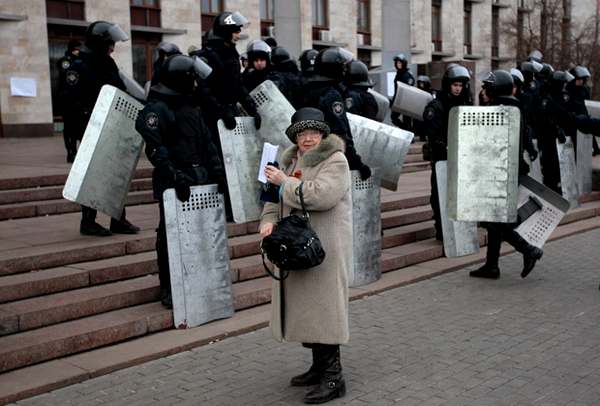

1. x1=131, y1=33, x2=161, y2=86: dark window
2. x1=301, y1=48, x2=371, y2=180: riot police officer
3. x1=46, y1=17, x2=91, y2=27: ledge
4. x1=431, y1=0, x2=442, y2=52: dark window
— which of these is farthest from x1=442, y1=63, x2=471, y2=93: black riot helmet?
x1=431, y1=0, x2=442, y2=52: dark window

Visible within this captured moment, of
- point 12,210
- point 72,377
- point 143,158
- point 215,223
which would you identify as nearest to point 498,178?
point 215,223

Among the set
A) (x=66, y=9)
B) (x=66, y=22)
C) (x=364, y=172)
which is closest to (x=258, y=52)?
(x=364, y=172)

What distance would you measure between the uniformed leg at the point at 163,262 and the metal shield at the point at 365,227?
6.52 ft

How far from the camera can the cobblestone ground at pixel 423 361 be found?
15.8ft

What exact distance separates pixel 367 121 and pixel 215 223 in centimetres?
322

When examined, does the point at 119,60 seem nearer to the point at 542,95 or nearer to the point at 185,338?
the point at 542,95

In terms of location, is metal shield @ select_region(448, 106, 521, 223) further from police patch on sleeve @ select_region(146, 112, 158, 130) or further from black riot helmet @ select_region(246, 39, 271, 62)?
police patch on sleeve @ select_region(146, 112, 158, 130)

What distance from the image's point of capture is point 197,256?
6113mm

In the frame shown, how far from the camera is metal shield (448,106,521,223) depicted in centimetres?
768

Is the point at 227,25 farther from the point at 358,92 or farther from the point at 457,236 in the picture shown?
the point at 457,236

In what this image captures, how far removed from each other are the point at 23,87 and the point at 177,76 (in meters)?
17.2

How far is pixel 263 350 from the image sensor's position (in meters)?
5.78

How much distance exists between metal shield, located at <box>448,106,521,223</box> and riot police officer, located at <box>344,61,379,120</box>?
1.59 meters

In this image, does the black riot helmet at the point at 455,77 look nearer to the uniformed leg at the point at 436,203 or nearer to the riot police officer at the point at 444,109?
the riot police officer at the point at 444,109
